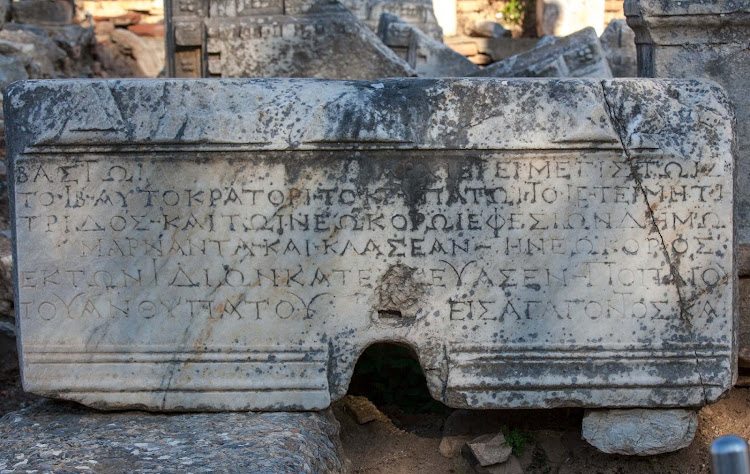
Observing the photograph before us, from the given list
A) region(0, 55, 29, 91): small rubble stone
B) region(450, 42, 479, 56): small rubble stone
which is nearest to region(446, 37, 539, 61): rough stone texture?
region(450, 42, 479, 56): small rubble stone

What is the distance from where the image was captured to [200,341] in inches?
125

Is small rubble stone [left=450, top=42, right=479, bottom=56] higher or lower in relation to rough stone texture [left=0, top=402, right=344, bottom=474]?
higher

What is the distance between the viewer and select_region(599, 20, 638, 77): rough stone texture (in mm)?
7332

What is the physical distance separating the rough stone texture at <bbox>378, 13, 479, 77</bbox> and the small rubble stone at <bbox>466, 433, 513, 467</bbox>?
13.9 ft

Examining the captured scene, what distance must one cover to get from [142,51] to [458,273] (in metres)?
7.11

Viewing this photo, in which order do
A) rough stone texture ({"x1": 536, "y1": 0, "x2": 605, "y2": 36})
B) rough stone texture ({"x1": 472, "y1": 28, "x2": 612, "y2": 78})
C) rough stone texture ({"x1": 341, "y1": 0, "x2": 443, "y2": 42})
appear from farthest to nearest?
rough stone texture ({"x1": 536, "y1": 0, "x2": 605, "y2": 36}) < rough stone texture ({"x1": 341, "y1": 0, "x2": 443, "y2": 42}) < rough stone texture ({"x1": 472, "y1": 28, "x2": 612, "y2": 78})

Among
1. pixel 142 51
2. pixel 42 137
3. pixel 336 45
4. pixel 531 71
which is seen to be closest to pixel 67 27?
pixel 142 51

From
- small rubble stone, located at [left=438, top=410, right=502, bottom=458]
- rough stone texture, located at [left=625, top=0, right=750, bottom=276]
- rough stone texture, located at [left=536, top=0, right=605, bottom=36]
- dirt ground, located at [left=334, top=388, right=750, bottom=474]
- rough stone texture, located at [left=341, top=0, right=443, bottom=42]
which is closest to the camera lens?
dirt ground, located at [left=334, top=388, right=750, bottom=474]

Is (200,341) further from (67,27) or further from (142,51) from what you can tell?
(142,51)

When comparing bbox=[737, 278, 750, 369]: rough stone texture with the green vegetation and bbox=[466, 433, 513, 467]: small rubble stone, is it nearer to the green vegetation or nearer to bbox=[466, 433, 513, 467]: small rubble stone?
bbox=[466, 433, 513, 467]: small rubble stone

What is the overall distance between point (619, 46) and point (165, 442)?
19.0 ft

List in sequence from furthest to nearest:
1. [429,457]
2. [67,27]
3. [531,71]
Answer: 1. [67,27]
2. [531,71]
3. [429,457]

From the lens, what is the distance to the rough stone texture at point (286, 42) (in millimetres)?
5957

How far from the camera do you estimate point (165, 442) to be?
2.90m
